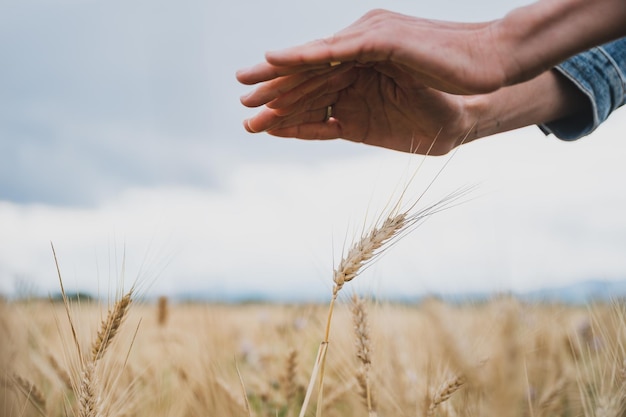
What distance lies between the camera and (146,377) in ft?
7.04

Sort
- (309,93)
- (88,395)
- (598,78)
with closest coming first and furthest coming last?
(88,395)
(309,93)
(598,78)

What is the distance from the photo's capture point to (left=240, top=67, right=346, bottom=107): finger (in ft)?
4.44

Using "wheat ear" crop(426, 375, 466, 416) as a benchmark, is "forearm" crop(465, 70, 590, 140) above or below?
above

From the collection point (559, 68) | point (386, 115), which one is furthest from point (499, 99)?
point (386, 115)

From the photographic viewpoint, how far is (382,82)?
157 centimetres

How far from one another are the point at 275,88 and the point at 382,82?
35 centimetres

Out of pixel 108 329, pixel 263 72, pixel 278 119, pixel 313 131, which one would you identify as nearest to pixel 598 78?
pixel 313 131

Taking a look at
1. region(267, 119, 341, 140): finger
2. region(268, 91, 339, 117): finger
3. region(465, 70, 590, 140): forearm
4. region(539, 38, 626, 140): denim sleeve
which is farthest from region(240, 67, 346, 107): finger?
region(539, 38, 626, 140): denim sleeve

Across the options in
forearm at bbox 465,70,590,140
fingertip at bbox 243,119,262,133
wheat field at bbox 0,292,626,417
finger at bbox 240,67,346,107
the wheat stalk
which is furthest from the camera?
forearm at bbox 465,70,590,140

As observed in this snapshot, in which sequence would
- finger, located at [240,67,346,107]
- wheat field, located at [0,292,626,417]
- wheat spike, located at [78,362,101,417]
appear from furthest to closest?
finger, located at [240,67,346,107], wheat spike, located at [78,362,101,417], wheat field, located at [0,292,626,417]

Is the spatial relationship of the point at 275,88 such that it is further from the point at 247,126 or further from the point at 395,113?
the point at 395,113

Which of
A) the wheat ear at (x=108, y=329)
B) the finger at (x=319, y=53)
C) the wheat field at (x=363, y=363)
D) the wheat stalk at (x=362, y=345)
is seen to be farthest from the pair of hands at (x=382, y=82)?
the wheat ear at (x=108, y=329)

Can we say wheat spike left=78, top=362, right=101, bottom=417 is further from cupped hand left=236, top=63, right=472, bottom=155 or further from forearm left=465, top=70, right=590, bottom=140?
forearm left=465, top=70, right=590, bottom=140

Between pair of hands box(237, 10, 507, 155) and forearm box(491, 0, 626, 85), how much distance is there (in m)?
0.03
